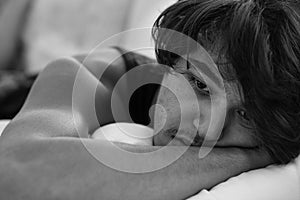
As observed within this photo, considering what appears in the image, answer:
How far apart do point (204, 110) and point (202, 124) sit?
2cm

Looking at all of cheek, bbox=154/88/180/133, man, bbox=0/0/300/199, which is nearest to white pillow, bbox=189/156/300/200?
man, bbox=0/0/300/199

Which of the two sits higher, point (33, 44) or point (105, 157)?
point (105, 157)

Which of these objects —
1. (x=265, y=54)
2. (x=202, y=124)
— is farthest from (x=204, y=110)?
(x=265, y=54)

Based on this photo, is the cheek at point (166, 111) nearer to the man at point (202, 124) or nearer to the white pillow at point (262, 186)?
the man at point (202, 124)

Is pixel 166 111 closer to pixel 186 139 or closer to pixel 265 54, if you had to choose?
pixel 186 139

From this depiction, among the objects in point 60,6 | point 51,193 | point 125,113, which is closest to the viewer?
point 51,193

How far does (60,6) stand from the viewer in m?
1.63

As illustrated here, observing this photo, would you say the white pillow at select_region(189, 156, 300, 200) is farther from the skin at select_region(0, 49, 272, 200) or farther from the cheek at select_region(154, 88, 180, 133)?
the cheek at select_region(154, 88, 180, 133)

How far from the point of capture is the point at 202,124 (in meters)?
0.78

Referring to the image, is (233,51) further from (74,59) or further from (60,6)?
(60,6)

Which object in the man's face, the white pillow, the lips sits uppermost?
the man's face

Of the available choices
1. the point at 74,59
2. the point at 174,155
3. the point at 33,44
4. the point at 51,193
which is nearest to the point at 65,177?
the point at 51,193

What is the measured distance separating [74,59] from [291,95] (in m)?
0.50

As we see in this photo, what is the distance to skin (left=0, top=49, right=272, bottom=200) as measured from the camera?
708mm
